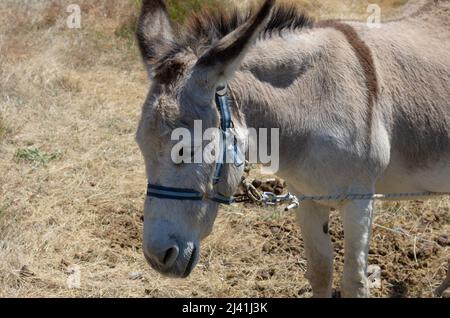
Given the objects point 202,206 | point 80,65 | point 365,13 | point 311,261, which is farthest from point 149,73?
point 365,13

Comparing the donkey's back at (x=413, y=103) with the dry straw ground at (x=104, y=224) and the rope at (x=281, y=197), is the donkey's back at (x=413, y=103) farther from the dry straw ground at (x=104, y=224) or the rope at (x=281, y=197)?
the dry straw ground at (x=104, y=224)

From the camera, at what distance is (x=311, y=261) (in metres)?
3.37

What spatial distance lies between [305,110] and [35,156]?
11.7ft

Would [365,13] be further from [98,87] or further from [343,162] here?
[343,162]

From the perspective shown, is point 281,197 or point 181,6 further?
point 181,6

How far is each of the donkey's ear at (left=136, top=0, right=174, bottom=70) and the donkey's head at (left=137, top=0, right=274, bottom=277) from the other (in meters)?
0.12

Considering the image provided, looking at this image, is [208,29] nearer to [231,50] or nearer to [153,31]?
[153,31]

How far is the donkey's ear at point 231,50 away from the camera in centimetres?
228

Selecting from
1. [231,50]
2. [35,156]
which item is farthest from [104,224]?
[231,50]

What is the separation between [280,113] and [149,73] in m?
0.58

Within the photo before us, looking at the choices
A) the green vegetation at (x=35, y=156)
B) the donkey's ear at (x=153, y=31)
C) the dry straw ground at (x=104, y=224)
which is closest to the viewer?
the donkey's ear at (x=153, y=31)

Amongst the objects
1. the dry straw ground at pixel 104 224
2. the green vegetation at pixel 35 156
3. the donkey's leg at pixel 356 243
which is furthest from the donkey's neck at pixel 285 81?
the green vegetation at pixel 35 156

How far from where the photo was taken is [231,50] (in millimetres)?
2320

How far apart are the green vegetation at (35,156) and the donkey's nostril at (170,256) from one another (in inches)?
138
